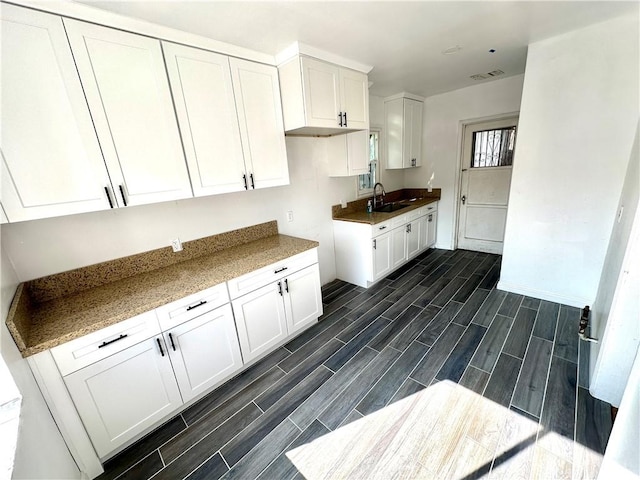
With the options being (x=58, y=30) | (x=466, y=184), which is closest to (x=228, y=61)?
(x=58, y=30)

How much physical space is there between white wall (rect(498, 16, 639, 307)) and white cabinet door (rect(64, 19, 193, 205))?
10.2 ft

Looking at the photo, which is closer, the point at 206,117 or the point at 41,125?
the point at 41,125

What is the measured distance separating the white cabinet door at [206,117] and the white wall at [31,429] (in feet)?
3.75

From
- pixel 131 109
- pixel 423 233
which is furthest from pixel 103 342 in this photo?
pixel 423 233

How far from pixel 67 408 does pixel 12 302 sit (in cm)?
61

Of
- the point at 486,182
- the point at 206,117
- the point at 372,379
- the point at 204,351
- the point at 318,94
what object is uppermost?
the point at 318,94

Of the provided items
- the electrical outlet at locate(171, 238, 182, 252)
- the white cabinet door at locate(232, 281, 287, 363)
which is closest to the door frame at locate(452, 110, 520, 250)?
the white cabinet door at locate(232, 281, 287, 363)

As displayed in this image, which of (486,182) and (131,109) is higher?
(131,109)

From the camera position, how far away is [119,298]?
62.6 inches

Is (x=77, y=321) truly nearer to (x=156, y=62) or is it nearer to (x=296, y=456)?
(x=296, y=456)

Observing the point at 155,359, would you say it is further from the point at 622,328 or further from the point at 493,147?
the point at 493,147

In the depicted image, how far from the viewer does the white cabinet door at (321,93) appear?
215 centimetres

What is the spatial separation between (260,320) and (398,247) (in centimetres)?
222

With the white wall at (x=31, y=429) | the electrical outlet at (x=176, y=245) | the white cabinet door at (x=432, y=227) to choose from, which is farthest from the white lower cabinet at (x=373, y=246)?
the white wall at (x=31, y=429)
